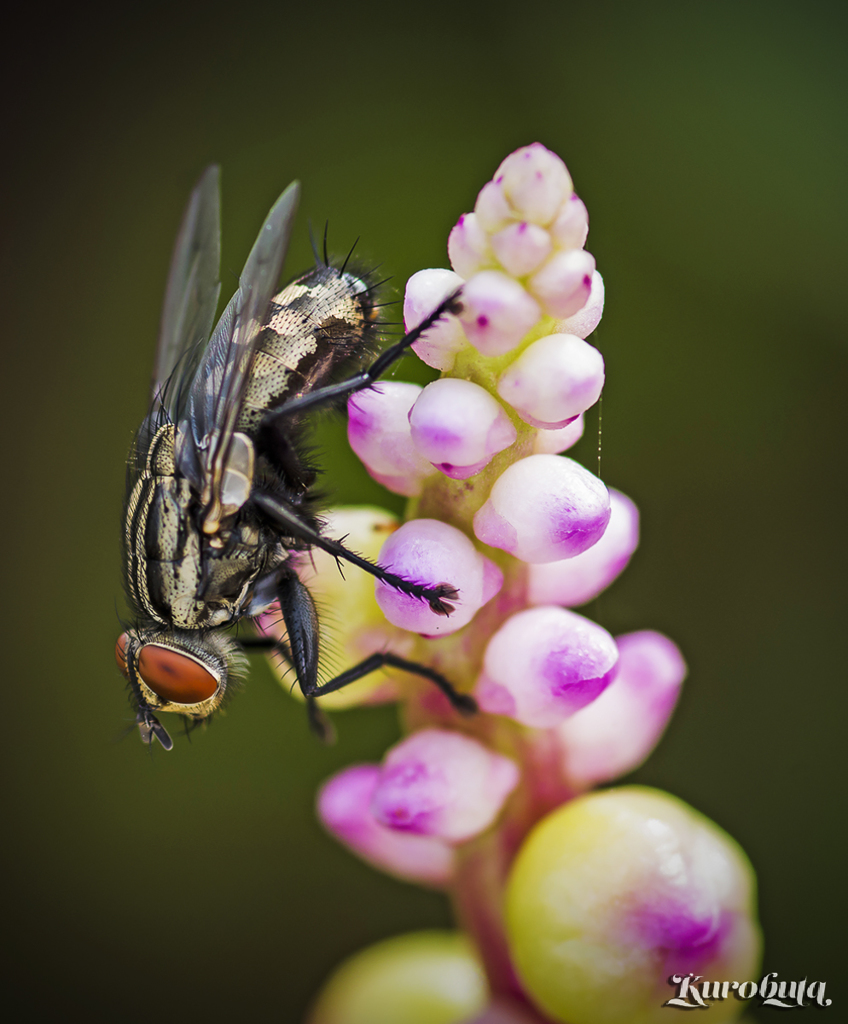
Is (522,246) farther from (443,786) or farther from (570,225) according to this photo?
(443,786)

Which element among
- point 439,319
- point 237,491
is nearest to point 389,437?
point 439,319

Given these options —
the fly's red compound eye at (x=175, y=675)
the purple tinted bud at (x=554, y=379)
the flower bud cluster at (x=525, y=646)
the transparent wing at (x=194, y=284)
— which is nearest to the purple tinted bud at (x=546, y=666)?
the flower bud cluster at (x=525, y=646)

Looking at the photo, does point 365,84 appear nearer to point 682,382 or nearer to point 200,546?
point 682,382

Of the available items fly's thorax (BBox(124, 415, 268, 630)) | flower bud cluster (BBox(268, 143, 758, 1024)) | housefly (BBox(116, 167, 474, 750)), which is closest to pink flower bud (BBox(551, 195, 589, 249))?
flower bud cluster (BBox(268, 143, 758, 1024))

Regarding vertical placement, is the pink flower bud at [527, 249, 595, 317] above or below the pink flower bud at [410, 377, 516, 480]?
above


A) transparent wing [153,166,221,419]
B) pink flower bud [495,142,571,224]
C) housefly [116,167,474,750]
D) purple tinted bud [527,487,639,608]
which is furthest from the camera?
transparent wing [153,166,221,419]

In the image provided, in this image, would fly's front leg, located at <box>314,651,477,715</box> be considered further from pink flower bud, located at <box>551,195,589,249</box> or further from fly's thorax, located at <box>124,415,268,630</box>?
pink flower bud, located at <box>551,195,589,249</box>
